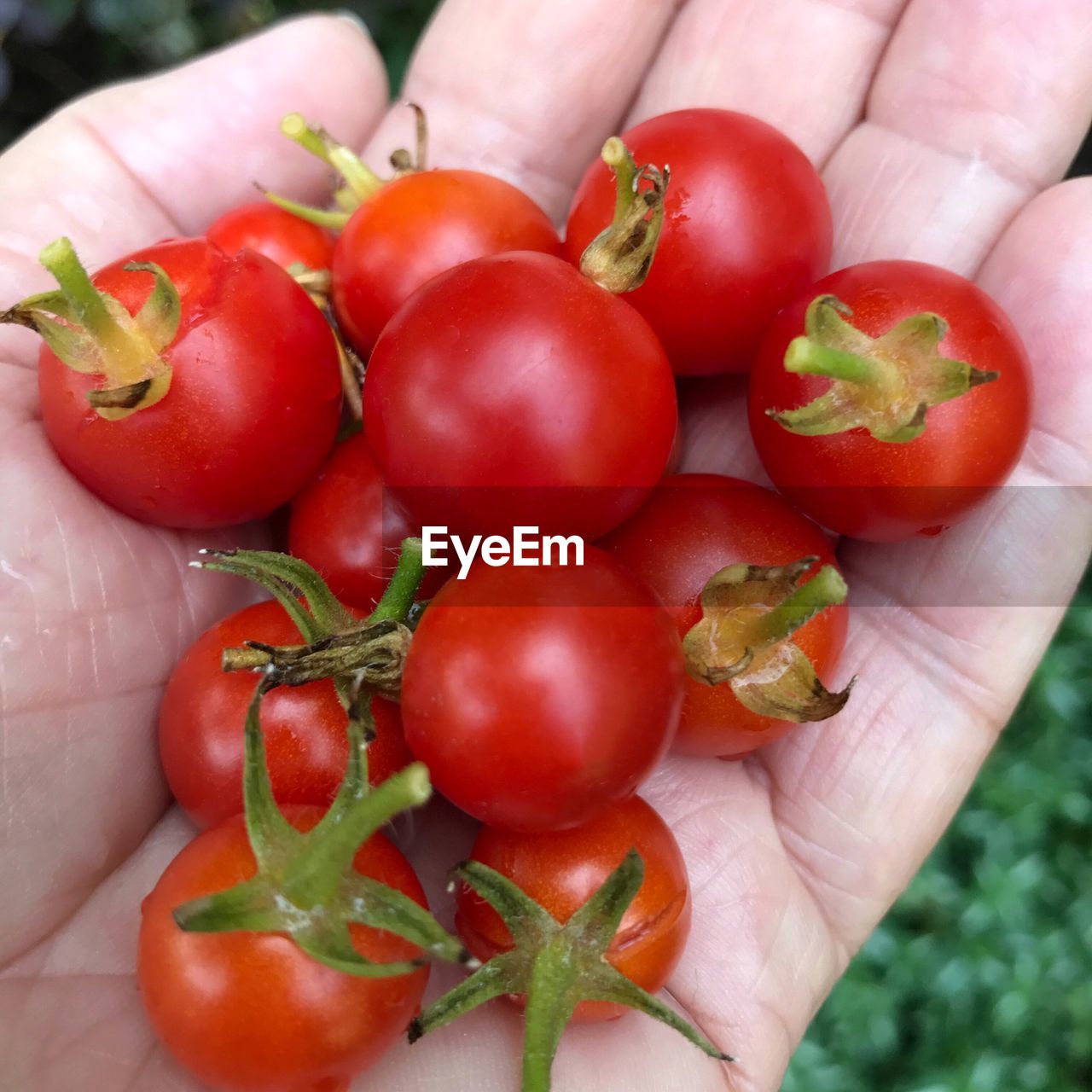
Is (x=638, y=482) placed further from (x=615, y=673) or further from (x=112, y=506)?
(x=112, y=506)

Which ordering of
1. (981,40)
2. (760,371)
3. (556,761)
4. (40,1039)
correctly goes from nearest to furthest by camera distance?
(556,761) < (40,1039) < (760,371) < (981,40)

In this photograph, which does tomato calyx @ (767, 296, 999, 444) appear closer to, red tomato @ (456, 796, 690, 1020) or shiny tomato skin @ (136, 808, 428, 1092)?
red tomato @ (456, 796, 690, 1020)

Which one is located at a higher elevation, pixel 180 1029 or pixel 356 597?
pixel 356 597

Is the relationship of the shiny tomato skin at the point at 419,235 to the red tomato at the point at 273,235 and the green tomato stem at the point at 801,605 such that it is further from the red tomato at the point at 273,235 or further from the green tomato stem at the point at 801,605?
the green tomato stem at the point at 801,605

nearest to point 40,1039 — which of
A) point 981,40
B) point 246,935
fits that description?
point 246,935

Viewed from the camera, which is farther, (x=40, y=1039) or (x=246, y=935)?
(x=40, y=1039)

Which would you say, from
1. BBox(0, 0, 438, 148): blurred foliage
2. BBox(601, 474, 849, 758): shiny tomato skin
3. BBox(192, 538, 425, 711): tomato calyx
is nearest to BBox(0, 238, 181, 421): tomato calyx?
BBox(192, 538, 425, 711): tomato calyx

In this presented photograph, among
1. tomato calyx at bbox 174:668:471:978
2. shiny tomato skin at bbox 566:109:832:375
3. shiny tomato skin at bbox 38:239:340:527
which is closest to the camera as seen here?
tomato calyx at bbox 174:668:471:978
